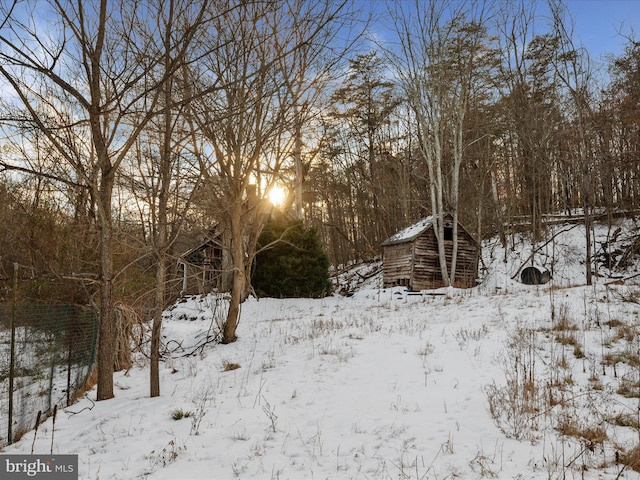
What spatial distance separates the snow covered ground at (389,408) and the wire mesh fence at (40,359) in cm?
31

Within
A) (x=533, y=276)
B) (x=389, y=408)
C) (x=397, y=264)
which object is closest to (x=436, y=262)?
(x=397, y=264)

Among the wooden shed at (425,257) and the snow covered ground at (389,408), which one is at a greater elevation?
the wooden shed at (425,257)

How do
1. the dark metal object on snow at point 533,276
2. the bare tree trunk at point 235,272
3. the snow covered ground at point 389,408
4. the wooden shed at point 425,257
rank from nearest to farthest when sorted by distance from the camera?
the snow covered ground at point 389,408 < the bare tree trunk at point 235,272 < the dark metal object on snow at point 533,276 < the wooden shed at point 425,257

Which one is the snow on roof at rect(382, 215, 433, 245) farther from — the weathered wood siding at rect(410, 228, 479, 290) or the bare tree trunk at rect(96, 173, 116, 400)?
the bare tree trunk at rect(96, 173, 116, 400)

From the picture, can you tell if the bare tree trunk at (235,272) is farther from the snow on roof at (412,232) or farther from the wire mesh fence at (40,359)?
the snow on roof at (412,232)

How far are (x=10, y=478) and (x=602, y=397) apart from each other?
6.41 m

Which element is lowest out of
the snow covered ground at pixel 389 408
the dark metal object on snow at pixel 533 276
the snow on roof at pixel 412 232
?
the snow covered ground at pixel 389 408

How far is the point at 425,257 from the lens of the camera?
22.2m

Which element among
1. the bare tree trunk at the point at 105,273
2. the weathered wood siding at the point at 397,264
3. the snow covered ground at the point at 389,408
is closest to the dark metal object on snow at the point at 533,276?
the weathered wood siding at the point at 397,264

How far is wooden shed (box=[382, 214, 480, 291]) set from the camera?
21797 millimetres

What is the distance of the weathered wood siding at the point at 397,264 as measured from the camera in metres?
22.0

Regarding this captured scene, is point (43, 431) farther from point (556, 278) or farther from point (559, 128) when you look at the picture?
point (559, 128)

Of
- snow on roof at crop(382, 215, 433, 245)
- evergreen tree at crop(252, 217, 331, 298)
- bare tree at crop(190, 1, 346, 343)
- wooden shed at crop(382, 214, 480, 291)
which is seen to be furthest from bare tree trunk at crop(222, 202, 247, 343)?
snow on roof at crop(382, 215, 433, 245)

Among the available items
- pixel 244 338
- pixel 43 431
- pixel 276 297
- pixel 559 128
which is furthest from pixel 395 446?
pixel 559 128
